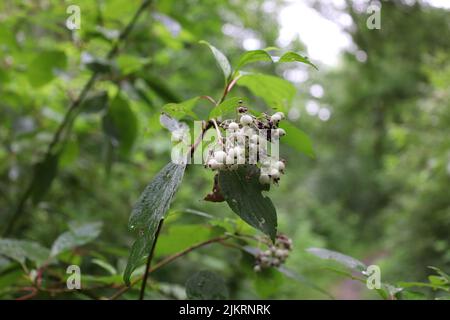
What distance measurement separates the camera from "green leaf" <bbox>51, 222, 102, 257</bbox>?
0.97 metres

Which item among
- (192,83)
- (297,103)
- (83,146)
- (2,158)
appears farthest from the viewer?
(297,103)

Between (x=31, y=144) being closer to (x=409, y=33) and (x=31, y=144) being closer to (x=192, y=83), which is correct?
(x=192, y=83)

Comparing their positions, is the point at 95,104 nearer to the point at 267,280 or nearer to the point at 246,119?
the point at 267,280

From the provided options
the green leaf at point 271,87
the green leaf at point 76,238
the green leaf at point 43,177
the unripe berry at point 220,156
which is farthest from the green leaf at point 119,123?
the unripe berry at point 220,156

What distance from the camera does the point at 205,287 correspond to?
31.4 inches

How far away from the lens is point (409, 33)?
3.91 m

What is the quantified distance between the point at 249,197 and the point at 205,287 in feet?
0.91

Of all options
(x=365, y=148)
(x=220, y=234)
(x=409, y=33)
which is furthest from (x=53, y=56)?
(x=365, y=148)

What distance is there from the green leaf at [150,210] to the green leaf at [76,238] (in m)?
0.43

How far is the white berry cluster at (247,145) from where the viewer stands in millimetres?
565

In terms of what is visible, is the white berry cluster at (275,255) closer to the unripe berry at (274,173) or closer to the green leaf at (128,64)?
the unripe berry at (274,173)

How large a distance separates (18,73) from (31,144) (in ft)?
1.14

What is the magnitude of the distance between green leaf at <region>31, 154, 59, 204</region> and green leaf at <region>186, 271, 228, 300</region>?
0.71 meters

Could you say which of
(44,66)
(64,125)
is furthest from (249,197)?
(44,66)
